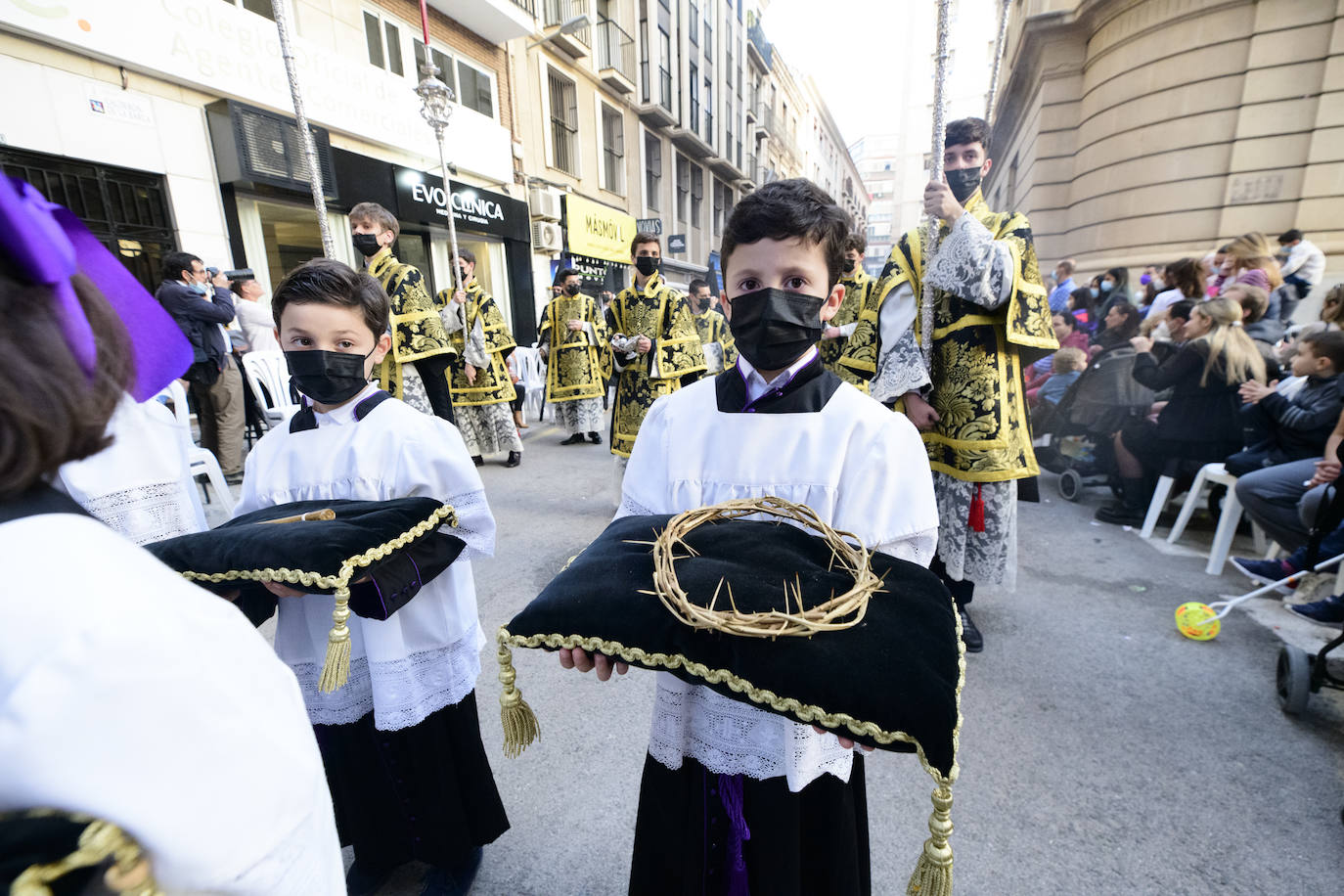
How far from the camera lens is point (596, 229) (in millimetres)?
15914

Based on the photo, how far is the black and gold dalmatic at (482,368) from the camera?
237 inches

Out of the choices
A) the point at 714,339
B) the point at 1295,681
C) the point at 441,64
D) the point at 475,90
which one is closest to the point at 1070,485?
the point at 1295,681

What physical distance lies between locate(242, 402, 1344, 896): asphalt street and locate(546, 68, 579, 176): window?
1432 cm

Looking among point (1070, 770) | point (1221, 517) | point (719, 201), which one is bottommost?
point (1070, 770)

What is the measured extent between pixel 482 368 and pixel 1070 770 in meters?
5.51

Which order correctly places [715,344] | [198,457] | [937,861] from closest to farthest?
1. [937,861]
2. [198,457]
3. [715,344]

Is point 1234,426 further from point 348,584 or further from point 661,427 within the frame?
point 348,584

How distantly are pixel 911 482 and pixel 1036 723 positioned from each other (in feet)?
5.94

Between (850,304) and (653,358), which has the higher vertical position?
(850,304)

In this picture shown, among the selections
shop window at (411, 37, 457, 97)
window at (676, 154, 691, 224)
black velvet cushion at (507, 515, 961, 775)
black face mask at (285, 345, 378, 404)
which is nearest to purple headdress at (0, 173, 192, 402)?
black velvet cushion at (507, 515, 961, 775)

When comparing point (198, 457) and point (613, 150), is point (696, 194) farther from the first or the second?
point (198, 457)

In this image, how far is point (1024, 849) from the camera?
1.84 metres

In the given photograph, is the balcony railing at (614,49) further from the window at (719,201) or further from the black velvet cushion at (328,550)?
the black velvet cushion at (328,550)

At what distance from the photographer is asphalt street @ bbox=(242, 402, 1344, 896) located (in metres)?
1.78
